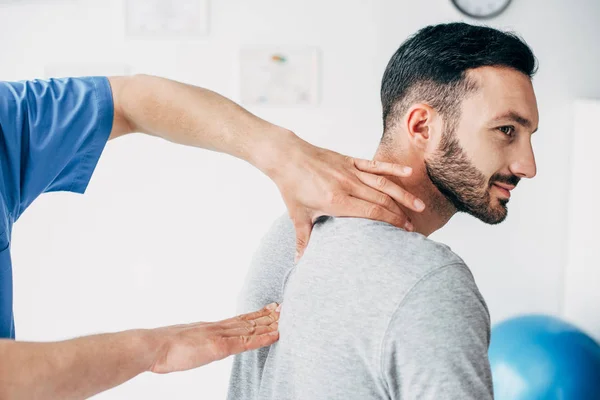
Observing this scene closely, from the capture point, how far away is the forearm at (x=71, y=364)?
741 mm

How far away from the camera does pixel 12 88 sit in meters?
1.13

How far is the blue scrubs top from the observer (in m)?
1.08

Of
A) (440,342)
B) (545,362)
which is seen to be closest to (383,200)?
(440,342)

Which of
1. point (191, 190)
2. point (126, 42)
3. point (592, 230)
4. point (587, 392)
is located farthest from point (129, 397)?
point (592, 230)

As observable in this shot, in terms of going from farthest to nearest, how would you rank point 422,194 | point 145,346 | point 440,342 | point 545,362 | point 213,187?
1. point 213,187
2. point 545,362
3. point 422,194
4. point 145,346
5. point 440,342

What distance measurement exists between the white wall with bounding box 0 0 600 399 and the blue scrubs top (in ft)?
5.21

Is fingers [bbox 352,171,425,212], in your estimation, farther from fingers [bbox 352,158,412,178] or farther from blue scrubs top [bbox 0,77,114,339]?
blue scrubs top [bbox 0,77,114,339]

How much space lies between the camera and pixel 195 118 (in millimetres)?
1104

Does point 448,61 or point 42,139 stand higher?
point 448,61

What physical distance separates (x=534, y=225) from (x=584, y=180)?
305mm

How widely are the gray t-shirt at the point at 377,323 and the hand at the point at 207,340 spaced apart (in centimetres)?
5

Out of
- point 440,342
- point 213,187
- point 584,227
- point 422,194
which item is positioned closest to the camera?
point 440,342

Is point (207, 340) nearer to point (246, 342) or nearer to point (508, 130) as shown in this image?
point (246, 342)

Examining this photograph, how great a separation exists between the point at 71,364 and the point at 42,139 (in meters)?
0.53
